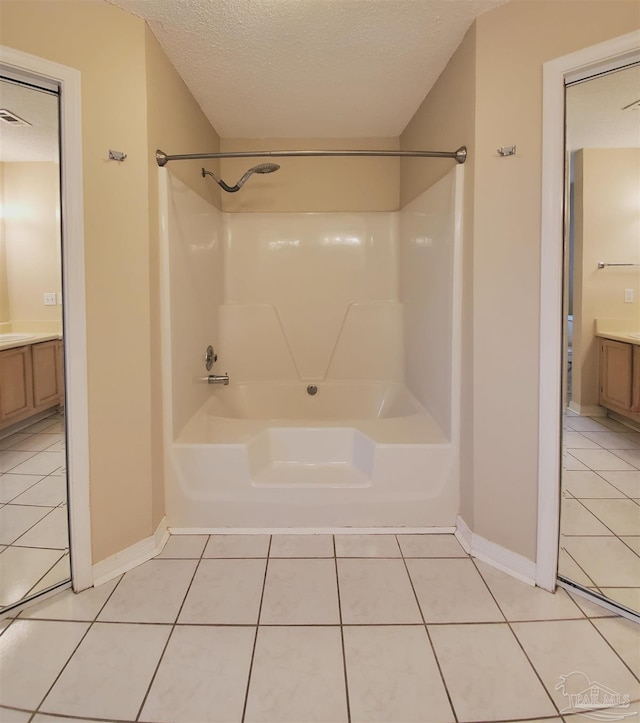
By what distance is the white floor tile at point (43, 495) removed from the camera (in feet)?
5.78

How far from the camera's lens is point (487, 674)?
3.86ft

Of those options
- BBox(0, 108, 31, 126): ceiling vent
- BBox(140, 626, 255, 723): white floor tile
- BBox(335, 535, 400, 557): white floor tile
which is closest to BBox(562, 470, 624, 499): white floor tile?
BBox(335, 535, 400, 557): white floor tile

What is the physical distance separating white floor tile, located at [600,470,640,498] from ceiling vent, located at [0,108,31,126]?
311cm

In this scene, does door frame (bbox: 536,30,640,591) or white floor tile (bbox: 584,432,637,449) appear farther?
white floor tile (bbox: 584,432,637,449)

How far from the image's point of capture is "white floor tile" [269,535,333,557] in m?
1.75

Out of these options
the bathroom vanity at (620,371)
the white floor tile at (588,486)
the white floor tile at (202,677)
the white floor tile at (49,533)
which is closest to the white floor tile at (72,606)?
the white floor tile at (49,533)

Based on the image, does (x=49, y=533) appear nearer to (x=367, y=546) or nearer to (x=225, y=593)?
(x=225, y=593)

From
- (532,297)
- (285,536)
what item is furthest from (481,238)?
(285,536)

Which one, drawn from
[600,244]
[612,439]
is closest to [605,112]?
[600,244]

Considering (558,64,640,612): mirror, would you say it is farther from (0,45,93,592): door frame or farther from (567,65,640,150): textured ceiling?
(0,45,93,592): door frame

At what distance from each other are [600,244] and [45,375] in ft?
9.08

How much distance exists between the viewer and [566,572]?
1.58m

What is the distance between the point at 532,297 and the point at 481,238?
0.32m

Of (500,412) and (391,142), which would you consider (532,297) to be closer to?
(500,412)
